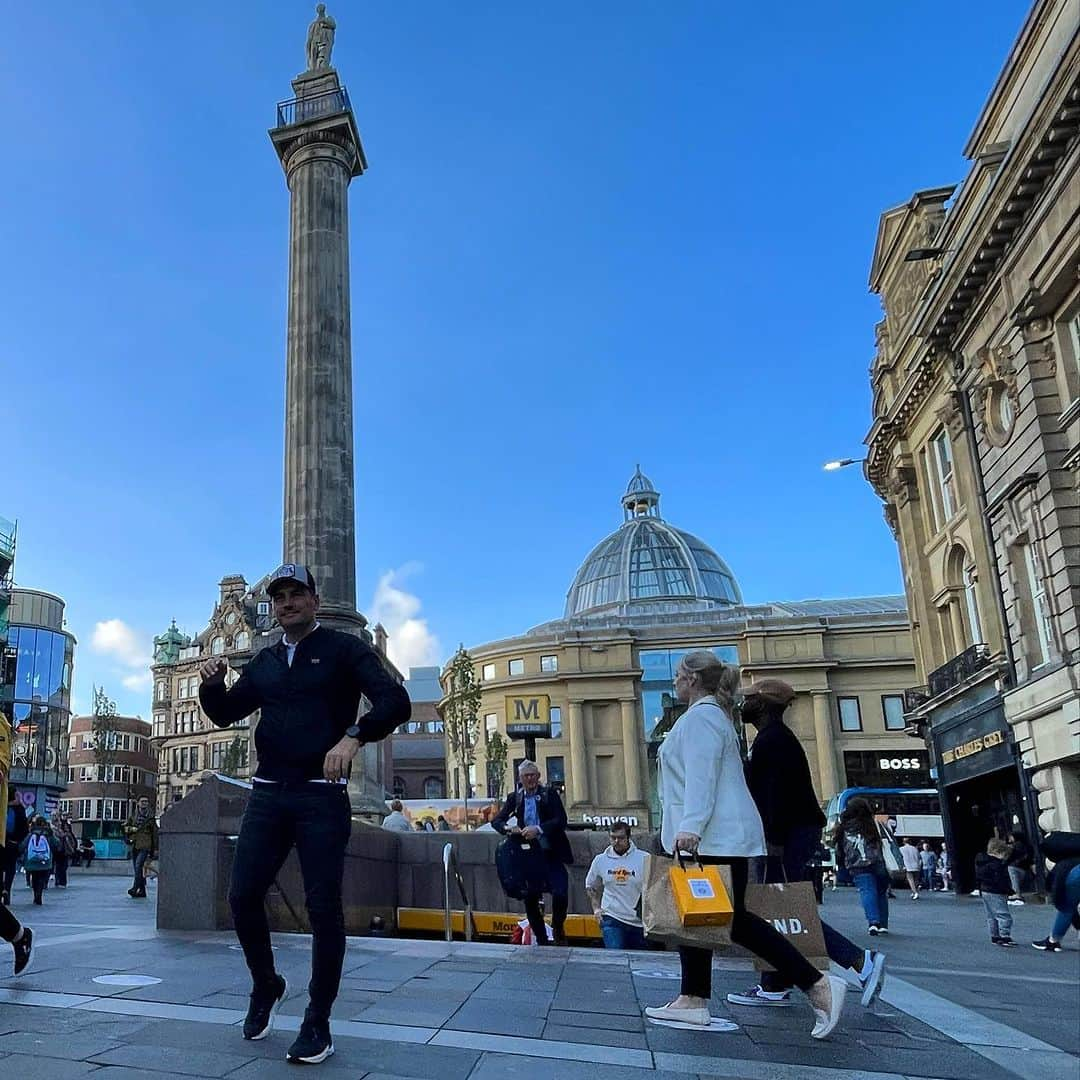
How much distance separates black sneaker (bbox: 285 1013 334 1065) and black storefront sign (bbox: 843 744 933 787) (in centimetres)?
6470

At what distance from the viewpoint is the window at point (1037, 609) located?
810 inches

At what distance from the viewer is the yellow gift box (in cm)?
410

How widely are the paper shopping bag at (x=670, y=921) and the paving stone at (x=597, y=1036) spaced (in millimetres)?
422

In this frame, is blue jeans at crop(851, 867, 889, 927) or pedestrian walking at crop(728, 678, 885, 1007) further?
blue jeans at crop(851, 867, 889, 927)

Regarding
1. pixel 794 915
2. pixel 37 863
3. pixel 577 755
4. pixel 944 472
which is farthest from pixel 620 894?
pixel 577 755

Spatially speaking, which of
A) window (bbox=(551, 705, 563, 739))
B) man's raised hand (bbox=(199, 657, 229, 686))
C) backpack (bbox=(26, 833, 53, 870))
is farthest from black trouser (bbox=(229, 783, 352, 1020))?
window (bbox=(551, 705, 563, 739))

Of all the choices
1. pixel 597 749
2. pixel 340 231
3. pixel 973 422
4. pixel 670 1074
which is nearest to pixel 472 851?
pixel 670 1074

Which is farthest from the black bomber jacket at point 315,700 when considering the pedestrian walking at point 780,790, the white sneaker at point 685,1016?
the pedestrian walking at point 780,790

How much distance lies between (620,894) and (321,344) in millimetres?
14975

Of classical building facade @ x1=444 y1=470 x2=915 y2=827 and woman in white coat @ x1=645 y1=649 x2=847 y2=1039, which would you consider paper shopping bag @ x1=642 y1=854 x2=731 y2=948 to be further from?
classical building facade @ x1=444 y1=470 x2=915 y2=827

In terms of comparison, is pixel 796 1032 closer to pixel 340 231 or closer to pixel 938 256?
pixel 340 231

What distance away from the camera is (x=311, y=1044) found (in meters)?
3.49

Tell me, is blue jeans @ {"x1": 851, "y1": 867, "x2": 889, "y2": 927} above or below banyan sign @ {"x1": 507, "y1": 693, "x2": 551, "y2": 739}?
below

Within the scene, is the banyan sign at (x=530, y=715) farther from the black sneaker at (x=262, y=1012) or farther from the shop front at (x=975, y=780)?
the black sneaker at (x=262, y=1012)
